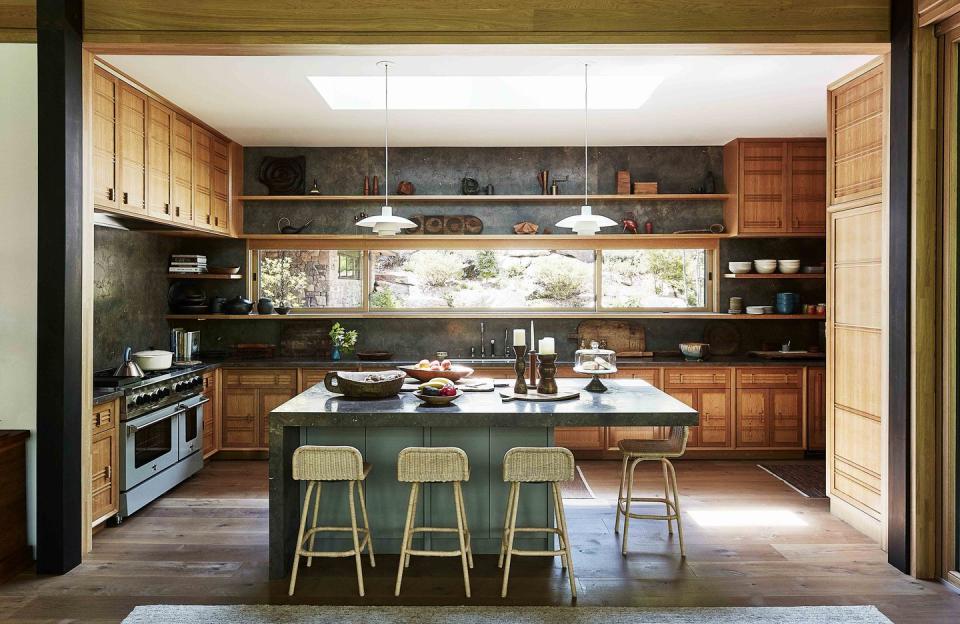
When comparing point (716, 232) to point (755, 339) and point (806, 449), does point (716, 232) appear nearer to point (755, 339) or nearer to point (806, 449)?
point (755, 339)

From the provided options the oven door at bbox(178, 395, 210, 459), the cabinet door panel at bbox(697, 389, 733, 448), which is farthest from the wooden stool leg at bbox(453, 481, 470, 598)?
the cabinet door panel at bbox(697, 389, 733, 448)

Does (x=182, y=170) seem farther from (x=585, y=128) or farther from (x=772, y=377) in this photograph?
(x=772, y=377)

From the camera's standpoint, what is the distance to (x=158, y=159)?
522cm

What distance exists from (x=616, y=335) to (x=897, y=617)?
4.05m

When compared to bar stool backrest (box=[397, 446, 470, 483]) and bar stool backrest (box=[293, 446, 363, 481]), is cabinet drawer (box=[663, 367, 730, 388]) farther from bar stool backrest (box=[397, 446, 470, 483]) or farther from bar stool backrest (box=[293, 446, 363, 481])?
bar stool backrest (box=[293, 446, 363, 481])

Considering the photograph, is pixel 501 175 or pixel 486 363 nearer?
pixel 486 363

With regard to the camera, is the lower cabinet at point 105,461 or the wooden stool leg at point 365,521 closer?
the wooden stool leg at point 365,521

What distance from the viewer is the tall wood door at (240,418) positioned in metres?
6.38

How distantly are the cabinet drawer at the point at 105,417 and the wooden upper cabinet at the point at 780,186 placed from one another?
5571 millimetres

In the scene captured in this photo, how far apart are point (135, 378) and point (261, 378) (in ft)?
5.40

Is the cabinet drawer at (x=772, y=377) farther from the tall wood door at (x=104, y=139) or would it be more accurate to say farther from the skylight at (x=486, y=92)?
the tall wood door at (x=104, y=139)

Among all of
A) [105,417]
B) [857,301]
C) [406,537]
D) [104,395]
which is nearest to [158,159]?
[104,395]

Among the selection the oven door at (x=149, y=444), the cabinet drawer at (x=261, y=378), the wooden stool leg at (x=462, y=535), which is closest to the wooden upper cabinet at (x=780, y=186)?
the wooden stool leg at (x=462, y=535)

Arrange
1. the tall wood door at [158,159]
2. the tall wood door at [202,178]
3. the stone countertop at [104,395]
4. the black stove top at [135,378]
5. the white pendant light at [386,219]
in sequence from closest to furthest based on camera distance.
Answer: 1. the stone countertop at [104,395]
2. the black stove top at [135,378]
3. the white pendant light at [386,219]
4. the tall wood door at [158,159]
5. the tall wood door at [202,178]
